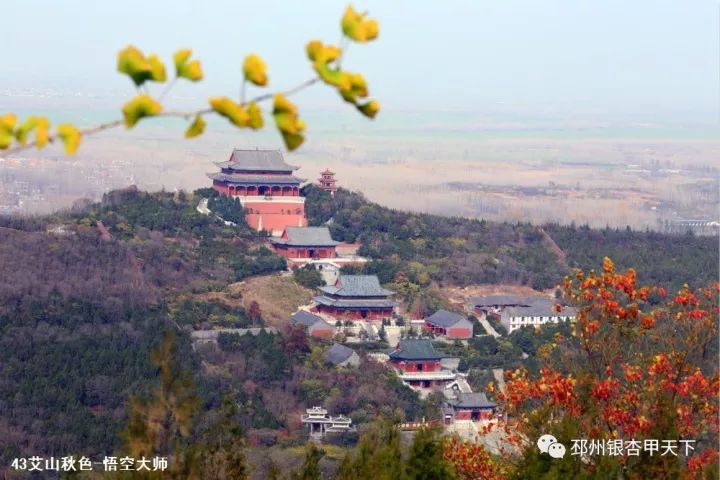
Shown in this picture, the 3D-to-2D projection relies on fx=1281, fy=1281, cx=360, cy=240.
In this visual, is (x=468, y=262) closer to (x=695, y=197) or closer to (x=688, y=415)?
(x=695, y=197)

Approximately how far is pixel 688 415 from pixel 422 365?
15.8 m

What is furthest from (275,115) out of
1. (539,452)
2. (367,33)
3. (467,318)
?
(467,318)

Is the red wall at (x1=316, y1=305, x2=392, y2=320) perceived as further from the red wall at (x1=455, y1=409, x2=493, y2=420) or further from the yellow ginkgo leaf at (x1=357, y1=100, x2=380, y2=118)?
the yellow ginkgo leaf at (x1=357, y1=100, x2=380, y2=118)

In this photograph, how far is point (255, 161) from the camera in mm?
32656

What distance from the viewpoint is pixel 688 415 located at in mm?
8328

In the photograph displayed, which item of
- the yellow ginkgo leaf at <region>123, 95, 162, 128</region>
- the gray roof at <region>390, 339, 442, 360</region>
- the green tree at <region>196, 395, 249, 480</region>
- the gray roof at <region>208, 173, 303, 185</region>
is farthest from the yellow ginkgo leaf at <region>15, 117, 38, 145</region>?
the gray roof at <region>208, 173, 303, 185</region>

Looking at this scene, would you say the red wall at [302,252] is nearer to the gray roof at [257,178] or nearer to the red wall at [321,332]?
the gray roof at [257,178]

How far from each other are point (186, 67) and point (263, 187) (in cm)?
3042

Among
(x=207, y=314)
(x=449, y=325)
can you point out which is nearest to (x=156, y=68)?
(x=207, y=314)

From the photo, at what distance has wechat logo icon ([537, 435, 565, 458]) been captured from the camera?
26.6 ft

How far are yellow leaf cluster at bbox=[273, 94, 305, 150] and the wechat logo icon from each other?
6.06 m

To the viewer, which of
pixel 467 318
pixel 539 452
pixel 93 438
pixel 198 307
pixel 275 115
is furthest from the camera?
pixel 467 318

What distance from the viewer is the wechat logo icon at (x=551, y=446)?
810 centimetres

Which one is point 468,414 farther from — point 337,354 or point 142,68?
point 142,68
